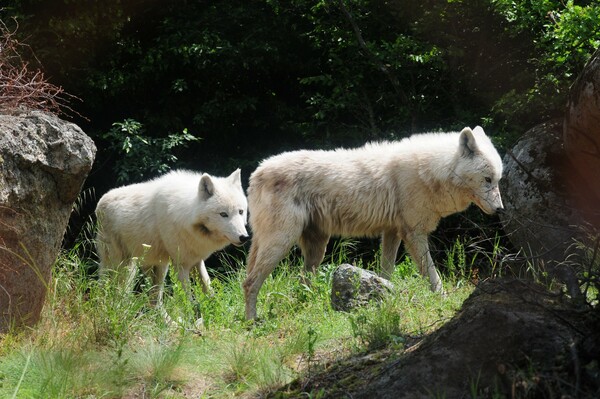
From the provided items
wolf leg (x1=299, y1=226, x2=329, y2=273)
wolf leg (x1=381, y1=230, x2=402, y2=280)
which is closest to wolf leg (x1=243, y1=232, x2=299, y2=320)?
wolf leg (x1=299, y1=226, x2=329, y2=273)

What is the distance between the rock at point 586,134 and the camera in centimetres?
633

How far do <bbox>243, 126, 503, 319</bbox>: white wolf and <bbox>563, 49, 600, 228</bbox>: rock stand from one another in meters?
0.82

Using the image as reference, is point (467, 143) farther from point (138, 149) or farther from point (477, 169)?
point (138, 149)

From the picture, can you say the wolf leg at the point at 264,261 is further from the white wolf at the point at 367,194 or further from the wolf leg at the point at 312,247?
the wolf leg at the point at 312,247

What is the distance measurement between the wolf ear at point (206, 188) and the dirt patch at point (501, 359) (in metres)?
4.18

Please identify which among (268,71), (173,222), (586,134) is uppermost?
(268,71)

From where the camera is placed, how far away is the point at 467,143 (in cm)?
793

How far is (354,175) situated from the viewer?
26.2 feet

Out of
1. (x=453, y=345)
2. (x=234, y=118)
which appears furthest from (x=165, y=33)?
(x=453, y=345)

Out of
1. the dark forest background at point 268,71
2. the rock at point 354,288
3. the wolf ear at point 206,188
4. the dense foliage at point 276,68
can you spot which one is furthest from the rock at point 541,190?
the wolf ear at point 206,188

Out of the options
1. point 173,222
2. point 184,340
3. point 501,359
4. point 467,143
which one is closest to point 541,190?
point 467,143

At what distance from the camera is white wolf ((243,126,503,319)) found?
7.63 m

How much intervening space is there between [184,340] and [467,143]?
12.8 ft

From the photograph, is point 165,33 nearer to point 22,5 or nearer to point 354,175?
point 22,5
